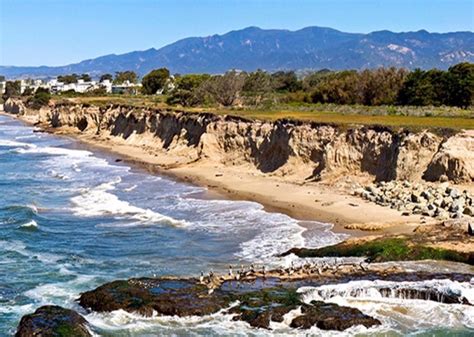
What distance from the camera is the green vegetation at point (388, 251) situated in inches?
930

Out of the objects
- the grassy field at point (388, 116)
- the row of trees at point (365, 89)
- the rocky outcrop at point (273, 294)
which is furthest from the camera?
Result: the row of trees at point (365, 89)

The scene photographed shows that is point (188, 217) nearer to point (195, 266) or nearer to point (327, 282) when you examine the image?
point (195, 266)

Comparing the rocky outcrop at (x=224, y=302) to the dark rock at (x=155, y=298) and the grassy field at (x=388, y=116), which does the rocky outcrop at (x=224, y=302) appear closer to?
the dark rock at (x=155, y=298)

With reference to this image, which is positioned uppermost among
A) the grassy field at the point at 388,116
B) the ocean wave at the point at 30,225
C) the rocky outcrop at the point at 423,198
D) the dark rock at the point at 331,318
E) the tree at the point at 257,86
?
the tree at the point at 257,86

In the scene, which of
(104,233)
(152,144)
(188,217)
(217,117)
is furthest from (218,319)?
(152,144)

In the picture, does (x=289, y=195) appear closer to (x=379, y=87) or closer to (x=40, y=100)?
(x=379, y=87)

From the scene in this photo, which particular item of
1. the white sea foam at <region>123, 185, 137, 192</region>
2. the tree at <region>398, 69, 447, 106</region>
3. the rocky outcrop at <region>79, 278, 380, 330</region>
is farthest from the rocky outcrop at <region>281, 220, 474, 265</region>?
the tree at <region>398, 69, 447, 106</region>

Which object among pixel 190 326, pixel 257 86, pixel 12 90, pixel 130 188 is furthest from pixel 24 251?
pixel 12 90

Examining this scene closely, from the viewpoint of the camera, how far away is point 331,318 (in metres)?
18.2

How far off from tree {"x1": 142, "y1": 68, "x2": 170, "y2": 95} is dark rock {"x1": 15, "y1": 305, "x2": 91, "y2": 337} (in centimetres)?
11050

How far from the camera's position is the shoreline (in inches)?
1185

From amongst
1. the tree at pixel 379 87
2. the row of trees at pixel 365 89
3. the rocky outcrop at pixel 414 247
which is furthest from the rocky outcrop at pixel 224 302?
the tree at pixel 379 87

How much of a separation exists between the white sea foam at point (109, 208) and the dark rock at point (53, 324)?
14188mm

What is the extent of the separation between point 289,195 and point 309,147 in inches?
298
